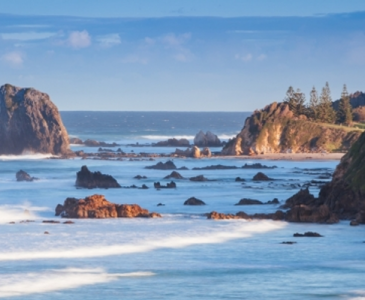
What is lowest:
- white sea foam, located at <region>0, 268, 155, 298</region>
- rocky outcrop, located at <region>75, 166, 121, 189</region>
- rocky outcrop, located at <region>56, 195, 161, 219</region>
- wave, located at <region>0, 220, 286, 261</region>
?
white sea foam, located at <region>0, 268, 155, 298</region>

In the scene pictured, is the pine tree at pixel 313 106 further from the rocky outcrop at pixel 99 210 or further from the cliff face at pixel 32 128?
the rocky outcrop at pixel 99 210

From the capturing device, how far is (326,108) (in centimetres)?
15175

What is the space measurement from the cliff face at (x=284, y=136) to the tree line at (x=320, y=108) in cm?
1184

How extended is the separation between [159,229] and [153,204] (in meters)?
13.2

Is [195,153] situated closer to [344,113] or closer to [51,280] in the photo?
[344,113]

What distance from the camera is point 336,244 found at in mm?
42312

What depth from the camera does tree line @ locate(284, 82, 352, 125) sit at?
150 metres

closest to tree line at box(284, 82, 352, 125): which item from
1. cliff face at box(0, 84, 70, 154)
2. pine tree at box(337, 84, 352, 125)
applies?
pine tree at box(337, 84, 352, 125)

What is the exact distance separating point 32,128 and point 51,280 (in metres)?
93.7

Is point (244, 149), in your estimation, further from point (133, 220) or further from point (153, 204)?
point (133, 220)

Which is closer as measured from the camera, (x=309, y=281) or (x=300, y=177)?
(x=309, y=281)

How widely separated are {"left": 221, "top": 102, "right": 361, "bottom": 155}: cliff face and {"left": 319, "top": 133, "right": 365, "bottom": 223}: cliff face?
73834mm

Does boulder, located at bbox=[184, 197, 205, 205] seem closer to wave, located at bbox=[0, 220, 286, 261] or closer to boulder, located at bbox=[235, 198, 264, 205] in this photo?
boulder, located at bbox=[235, 198, 264, 205]

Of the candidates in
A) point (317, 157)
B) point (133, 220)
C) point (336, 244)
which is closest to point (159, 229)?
point (133, 220)
